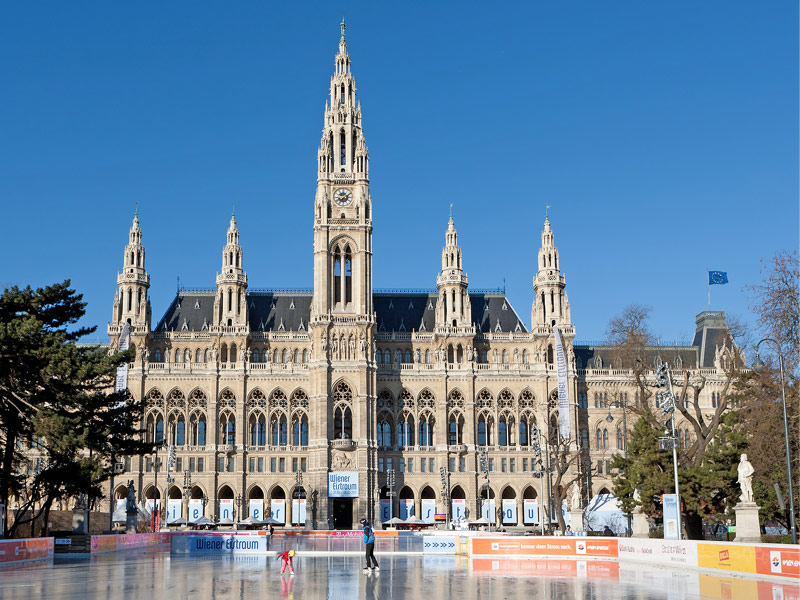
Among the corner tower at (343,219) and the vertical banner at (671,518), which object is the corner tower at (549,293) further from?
the vertical banner at (671,518)

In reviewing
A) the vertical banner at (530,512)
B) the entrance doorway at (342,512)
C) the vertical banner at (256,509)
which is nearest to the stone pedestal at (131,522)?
the vertical banner at (256,509)

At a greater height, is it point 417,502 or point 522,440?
point 522,440

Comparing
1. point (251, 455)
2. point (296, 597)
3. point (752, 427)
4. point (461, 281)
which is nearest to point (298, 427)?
point (251, 455)

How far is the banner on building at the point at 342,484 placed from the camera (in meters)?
99.8

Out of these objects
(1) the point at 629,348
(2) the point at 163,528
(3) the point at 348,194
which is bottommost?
(2) the point at 163,528

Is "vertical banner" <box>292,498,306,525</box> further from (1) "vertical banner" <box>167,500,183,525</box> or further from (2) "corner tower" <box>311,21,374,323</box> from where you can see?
(2) "corner tower" <box>311,21,374,323</box>

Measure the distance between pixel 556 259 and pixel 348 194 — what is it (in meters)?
25.6

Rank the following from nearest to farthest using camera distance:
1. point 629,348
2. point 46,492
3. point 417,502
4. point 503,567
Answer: point 503,567 < point 46,492 < point 629,348 < point 417,502

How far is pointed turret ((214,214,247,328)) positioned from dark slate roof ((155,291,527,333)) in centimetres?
376

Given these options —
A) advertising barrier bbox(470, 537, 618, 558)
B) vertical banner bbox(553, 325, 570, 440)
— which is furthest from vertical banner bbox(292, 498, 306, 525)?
advertising barrier bbox(470, 537, 618, 558)

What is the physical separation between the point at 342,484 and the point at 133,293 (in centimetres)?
3242

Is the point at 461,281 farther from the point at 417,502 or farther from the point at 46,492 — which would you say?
the point at 46,492

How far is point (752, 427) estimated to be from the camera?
2327 inches

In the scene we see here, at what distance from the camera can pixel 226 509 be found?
334 feet
